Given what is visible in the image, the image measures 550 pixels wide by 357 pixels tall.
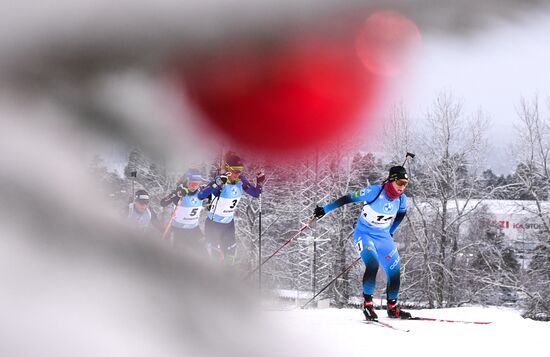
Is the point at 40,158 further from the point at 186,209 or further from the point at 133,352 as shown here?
the point at 186,209

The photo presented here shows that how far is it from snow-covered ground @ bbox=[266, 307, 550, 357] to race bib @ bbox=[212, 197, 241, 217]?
151 centimetres

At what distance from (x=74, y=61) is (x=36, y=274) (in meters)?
0.13

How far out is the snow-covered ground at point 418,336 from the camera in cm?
48

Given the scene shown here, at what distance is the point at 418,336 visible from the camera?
4.54ft

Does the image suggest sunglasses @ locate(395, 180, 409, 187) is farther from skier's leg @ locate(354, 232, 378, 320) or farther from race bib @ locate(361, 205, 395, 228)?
skier's leg @ locate(354, 232, 378, 320)

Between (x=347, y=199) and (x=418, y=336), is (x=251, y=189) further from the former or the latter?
(x=418, y=336)

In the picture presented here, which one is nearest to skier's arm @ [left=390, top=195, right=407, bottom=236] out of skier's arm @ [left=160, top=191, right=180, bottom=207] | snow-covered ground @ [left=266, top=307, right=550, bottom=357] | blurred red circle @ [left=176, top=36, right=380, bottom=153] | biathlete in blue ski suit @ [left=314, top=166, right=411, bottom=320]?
biathlete in blue ski suit @ [left=314, top=166, right=411, bottom=320]

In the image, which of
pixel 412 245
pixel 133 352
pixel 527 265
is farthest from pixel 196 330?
pixel 527 265

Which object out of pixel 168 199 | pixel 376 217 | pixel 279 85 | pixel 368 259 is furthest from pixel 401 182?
pixel 279 85

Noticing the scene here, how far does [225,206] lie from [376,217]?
177 cm

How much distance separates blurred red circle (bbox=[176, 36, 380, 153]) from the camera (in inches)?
16.3

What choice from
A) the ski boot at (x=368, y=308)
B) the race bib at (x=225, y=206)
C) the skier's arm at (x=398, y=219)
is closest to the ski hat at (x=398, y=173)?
the skier's arm at (x=398, y=219)

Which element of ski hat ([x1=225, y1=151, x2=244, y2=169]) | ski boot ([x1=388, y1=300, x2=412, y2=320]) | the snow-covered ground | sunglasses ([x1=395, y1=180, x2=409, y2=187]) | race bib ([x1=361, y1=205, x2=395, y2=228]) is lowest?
the snow-covered ground

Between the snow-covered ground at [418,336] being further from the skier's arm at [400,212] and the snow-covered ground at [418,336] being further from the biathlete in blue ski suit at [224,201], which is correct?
the biathlete in blue ski suit at [224,201]
